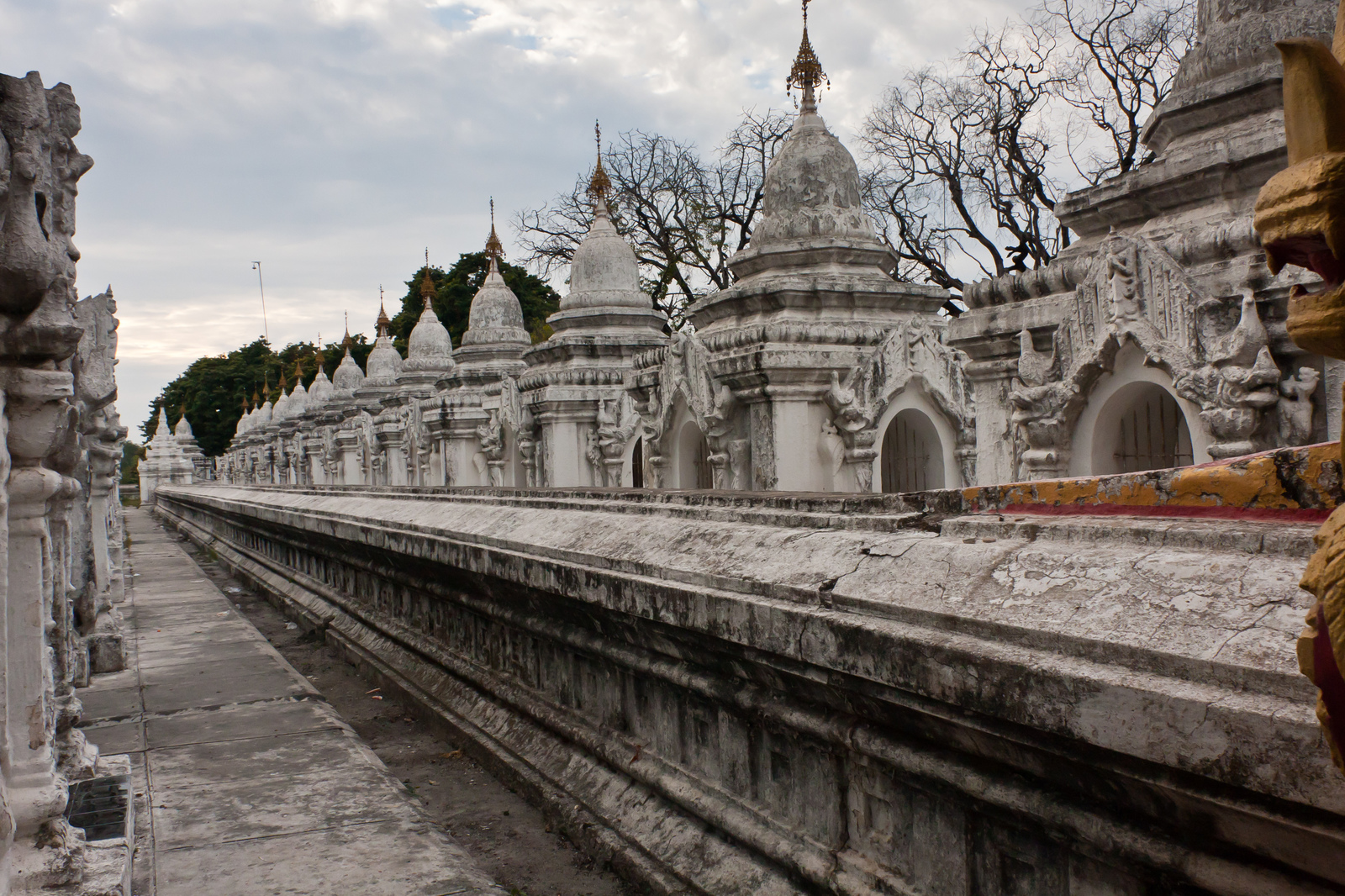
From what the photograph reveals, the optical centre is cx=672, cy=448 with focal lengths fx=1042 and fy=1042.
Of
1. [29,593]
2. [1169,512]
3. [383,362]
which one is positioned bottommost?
[29,593]

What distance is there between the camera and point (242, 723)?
444cm

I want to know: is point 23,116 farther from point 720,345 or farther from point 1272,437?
point 720,345

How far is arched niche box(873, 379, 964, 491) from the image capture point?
6.92 metres

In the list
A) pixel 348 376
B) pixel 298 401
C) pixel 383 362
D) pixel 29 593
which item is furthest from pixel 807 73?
pixel 298 401

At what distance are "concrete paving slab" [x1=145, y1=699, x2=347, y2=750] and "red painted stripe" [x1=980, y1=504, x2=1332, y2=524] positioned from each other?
3.10 meters

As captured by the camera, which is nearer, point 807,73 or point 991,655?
point 991,655

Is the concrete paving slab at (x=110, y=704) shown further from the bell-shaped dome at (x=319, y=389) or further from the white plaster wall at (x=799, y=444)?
the bell-shaped dome at (x=319, y=389)

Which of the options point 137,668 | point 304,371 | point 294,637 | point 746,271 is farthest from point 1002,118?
point 304,371

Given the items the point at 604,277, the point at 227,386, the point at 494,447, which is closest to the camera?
the point at 604,277

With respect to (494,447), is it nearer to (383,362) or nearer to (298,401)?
(383,362)

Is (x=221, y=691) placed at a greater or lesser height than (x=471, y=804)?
greater

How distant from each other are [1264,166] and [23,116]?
13.3ft

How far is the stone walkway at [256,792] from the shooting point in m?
2.75

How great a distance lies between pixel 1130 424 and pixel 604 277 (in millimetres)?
7152
